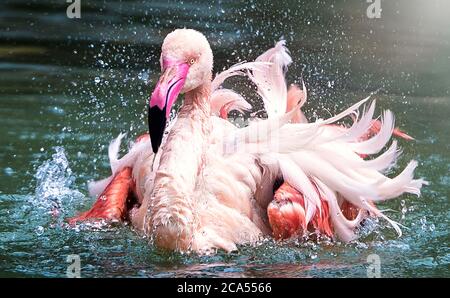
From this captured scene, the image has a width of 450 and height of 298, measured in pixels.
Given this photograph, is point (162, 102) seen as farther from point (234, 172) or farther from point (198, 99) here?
point (234, 172)

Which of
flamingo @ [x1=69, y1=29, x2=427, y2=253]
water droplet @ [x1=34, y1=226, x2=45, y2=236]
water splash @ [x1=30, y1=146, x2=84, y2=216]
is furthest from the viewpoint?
water splash @ [x1=30, y1=146, x2=84, y2=216]

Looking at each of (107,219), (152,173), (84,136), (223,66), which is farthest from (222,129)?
(223,66)

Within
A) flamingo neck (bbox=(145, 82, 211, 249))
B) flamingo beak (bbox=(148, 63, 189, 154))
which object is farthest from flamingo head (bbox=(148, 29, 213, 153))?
flamingo neck (bbox=(145, 82, 211, 249))

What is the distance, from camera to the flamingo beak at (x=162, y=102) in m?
3.83

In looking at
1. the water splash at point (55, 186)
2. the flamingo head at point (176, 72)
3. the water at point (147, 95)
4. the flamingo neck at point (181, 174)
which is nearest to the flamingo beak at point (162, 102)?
the flamingo head at point (176, 72)

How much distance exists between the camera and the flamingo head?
3.84 meters

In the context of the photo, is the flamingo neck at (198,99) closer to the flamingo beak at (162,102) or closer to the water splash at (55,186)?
the flamingo beak at (162,102)

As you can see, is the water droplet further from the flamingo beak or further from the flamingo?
the flamingo beak

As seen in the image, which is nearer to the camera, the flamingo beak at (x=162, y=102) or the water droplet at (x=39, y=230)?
the flamingo beak at (x=162, y=102)

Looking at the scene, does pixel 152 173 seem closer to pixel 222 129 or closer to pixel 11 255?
pixel 222 129

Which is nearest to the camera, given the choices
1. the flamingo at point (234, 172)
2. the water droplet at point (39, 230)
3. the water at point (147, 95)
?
the flamingo at point (234, 172)

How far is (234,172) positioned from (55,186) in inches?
50.9

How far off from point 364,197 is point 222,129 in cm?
68

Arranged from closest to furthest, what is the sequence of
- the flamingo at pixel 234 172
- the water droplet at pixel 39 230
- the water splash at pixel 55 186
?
the flamingo at pixel 234 172 < the water droplet at pixel 39 230 < the water splash at pixel 55 186
